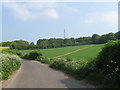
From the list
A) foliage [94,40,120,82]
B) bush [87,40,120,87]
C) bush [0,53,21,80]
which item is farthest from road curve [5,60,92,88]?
foliage [94,40,120,82]

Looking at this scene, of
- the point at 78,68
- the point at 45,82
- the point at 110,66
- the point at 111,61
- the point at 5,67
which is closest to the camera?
the point at 111,61

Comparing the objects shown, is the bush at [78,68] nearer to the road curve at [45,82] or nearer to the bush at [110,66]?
the road curve at [45,82]

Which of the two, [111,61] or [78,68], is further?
[78,68]

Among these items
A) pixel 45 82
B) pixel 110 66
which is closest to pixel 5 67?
pixel 45 82

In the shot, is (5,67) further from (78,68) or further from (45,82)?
(78,68)

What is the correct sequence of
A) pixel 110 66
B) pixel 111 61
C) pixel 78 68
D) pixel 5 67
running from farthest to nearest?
pixel 78 68 → pixel 5 67 → pixel 110 66 → pixel 111 61

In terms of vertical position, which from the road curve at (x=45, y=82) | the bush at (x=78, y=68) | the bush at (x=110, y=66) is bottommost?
the road curve at (x=45, y=82)

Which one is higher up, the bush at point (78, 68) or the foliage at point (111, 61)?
the foliage at point (111, 61)

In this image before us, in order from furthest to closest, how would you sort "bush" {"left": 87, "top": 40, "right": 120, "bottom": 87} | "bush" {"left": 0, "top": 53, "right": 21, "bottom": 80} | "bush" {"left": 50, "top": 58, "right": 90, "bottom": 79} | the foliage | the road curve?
1. "bush" {"left": 0, "top": 53, "right": 21, "bottom": 80}
2. "bush" {"left": 50, "top": 58, "right": 90, "bottom": 79}
3. the road curve
4. the foliage
5. "bush" {"left": 87, "top": 40, "right": 120, "bottom": 87}

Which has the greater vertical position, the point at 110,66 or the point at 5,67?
the point at 110,66

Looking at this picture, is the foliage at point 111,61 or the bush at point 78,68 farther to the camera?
the bush at point 78,68

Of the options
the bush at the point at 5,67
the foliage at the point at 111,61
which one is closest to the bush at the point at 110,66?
the foliage at the point at 111,61

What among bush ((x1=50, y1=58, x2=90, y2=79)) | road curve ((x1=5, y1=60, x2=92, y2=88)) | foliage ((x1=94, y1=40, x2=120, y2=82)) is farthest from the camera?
bush ((x1=50, y1=58, x2=90, y2=79))

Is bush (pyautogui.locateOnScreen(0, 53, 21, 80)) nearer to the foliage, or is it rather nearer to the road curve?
the road curve
